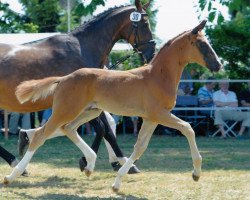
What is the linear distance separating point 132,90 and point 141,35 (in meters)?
2.40

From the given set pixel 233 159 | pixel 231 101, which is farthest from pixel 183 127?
pixel 231 101

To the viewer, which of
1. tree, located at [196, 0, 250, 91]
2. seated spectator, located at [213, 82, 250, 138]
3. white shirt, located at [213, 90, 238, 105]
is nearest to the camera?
seated spectator, located at [213, 82, 250, 138]

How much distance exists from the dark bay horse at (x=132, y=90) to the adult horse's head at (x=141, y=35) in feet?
6.69

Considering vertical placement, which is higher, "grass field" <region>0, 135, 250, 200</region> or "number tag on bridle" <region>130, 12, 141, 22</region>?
"number tag on bridle" <region>130, 12, 141, 22</region>

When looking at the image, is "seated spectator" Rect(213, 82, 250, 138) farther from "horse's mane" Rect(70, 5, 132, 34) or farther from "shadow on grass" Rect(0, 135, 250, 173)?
"horse's mane" Rect(70, 5, 132, 34)

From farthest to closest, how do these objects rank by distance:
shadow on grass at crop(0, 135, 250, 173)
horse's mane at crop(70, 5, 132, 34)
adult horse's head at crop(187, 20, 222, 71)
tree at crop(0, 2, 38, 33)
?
tree at crop(0, 2, 38, 33)
shadow on grass at crop(0, 135, 250, 173)
horse's mane at crop(70, 5, 132, 34)
adult horse's head at crop(187, 20, 222, 71)

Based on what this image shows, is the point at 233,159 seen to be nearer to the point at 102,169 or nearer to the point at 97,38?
the point at 102,169

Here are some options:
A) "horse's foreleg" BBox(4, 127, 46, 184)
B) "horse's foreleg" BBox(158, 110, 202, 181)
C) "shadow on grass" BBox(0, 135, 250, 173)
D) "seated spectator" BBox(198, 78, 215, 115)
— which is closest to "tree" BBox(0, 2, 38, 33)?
"seated spectator" BBox(198, 78, 215, 115)

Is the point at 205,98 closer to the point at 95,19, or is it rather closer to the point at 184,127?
the point at 95,19

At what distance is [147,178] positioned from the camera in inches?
323

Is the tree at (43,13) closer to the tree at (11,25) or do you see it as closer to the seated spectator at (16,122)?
the tree at (11,25)

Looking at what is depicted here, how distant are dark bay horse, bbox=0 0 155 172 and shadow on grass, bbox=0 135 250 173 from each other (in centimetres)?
133

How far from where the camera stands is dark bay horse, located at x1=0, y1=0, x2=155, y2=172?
8.27m

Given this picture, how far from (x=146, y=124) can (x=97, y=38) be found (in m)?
2.06
